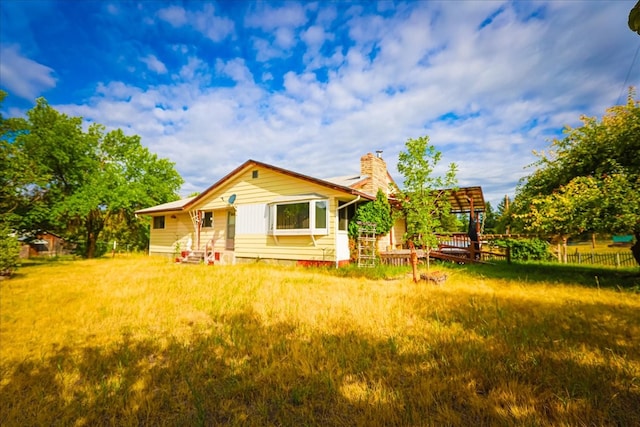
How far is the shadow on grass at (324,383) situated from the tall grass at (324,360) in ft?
0.06

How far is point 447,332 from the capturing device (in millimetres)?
4277

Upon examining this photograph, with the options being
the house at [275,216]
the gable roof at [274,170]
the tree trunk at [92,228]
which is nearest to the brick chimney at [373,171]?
the house at [275,216]

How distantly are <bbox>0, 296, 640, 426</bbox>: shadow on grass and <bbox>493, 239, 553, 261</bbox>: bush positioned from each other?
13.5m

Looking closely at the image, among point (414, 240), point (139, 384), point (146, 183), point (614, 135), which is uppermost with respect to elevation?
point (146, 183)

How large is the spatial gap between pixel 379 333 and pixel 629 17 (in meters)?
4.22

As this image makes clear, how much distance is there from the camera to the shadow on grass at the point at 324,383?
2.46 metres

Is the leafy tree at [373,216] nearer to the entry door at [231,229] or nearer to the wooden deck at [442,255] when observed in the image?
the wooden deck at [442,255]

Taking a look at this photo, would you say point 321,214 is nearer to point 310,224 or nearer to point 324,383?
point 310,224

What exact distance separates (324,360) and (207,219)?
16.1 metres

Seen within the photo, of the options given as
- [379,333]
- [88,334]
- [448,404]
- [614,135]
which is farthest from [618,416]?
[614,135]

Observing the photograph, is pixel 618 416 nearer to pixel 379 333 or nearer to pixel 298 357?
pixel 379 333

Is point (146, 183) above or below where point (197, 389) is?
above

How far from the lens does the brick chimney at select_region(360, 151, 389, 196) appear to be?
15352 mm

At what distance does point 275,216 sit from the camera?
13.6m
